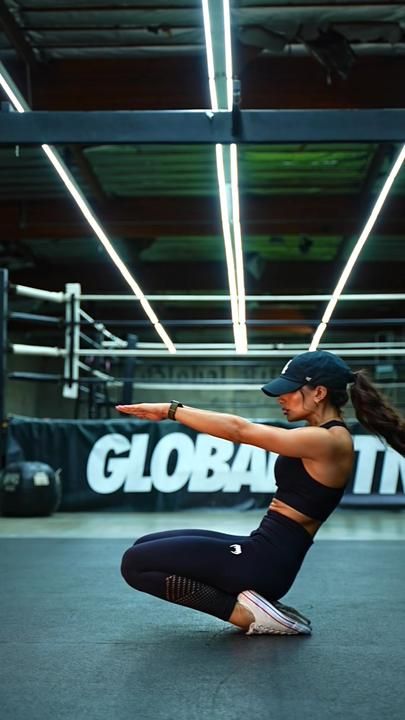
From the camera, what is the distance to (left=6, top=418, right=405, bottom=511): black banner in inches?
287

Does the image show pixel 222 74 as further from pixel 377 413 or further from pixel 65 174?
pixel 377 413

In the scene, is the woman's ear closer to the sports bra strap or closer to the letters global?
the sports bra strap

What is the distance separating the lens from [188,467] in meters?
7.32

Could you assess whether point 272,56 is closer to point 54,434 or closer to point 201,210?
point 201,210

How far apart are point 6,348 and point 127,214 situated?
314 cm

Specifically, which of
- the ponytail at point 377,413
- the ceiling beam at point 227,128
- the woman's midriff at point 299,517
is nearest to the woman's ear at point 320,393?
the ponytail at point 377,413

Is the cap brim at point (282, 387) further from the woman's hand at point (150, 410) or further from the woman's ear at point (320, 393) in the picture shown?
the woman's hand at point (150, 410)

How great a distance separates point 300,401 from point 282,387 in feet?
0.29

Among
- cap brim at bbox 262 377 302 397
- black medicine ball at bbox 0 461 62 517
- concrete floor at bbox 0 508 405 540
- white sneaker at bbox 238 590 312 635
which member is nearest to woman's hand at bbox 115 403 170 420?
cap brim at bbox 262 377 302 397

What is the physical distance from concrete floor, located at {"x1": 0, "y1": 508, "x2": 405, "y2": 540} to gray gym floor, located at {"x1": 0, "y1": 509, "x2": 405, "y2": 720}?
137 cm

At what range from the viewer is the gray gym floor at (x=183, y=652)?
1.76 metres

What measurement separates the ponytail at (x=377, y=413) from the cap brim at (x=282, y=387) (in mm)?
207

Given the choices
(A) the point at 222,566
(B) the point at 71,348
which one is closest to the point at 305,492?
(A) the point at 222,566

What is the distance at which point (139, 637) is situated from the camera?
2.46m
